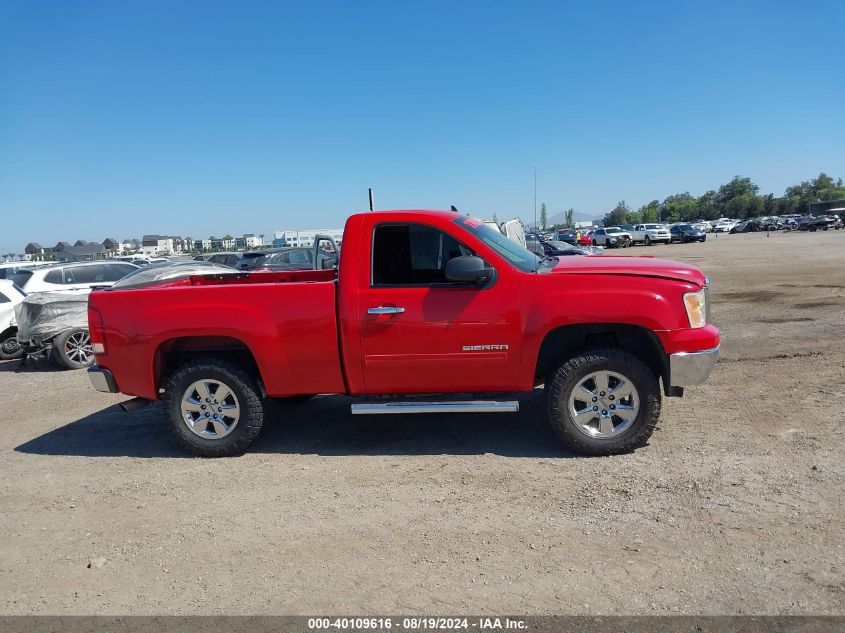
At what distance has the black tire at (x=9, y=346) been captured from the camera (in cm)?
1142

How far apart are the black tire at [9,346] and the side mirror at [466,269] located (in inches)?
398

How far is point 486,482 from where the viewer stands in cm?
464

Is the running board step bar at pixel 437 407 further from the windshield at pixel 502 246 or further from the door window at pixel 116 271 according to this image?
the door window at pixel 116 271

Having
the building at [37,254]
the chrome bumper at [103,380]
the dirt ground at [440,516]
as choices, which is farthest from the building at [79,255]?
the dirt ground at [440,516]

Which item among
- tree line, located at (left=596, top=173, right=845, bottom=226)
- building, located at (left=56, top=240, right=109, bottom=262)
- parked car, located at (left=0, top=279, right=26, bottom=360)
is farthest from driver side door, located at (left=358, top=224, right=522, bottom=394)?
tree line, located at (left=596, top=173, right=845, bottom=226)

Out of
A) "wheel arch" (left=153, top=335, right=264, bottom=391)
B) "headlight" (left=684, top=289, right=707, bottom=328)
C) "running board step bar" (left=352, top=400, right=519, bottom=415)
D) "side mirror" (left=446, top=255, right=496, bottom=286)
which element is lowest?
"running board step bar" (left=352, top=400, right=519, bottom=415)

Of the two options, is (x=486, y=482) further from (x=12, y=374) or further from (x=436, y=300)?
(x=12, y=374)

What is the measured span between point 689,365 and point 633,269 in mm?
861

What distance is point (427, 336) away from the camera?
502 centimetres

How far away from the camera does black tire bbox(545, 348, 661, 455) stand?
4910 millimetres

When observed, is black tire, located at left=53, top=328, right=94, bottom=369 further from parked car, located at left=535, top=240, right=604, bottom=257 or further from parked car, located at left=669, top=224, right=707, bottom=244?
parked car, located at left=669, top=224, right=707, bottom=244

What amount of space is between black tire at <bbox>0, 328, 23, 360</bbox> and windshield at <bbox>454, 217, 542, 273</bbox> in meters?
9.93

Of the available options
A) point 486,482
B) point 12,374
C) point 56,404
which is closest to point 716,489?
point 486,482

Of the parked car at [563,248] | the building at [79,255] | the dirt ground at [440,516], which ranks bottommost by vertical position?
the dirt ground at [440,516]
